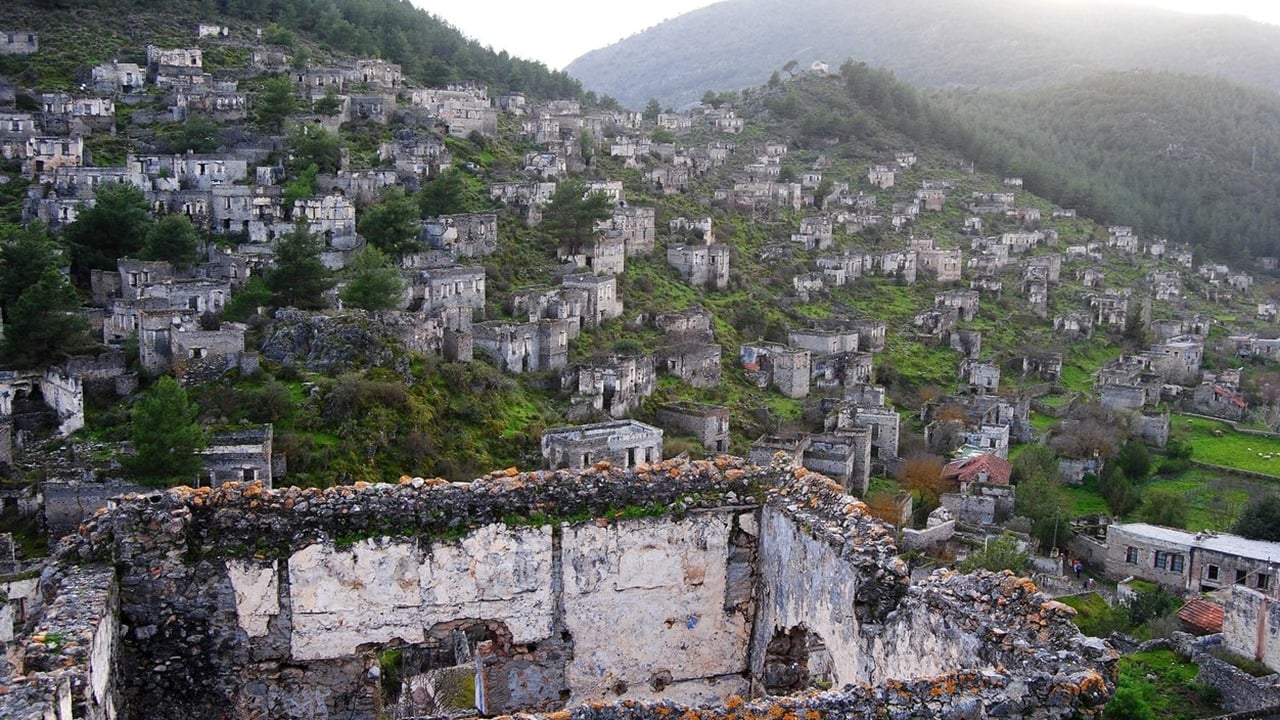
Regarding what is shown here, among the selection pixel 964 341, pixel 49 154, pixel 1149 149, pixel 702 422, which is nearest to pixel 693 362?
pixel 702 422

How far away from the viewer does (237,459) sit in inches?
1062

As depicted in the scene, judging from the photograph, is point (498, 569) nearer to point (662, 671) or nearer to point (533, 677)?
point (533, 677)

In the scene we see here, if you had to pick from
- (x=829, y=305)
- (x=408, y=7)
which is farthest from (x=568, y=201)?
(x=408, y=7)

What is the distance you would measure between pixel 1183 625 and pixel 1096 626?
1.81 meters

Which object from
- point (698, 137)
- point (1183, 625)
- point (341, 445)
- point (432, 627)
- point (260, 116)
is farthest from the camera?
point (698, 137)

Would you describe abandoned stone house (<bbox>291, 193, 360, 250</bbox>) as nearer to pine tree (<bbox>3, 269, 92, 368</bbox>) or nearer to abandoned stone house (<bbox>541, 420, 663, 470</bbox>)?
pine tree (<bbox>3, 269, 92, 368</bbox>)

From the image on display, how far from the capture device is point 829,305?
5772 cm

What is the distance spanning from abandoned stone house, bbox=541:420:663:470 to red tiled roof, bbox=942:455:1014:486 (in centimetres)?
1064

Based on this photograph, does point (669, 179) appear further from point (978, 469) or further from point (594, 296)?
point (978, 469)

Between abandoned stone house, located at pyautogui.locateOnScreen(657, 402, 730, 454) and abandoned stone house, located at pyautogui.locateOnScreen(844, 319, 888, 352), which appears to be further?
abandoned stone house, located at pyautogui.locateOnScreen(844, 319, 888, 352)

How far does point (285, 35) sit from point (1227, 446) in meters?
57.2

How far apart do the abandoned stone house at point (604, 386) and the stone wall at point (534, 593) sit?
1121 inches

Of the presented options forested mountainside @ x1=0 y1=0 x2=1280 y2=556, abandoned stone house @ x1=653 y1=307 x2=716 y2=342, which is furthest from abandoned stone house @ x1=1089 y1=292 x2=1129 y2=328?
abandoned stone house @ x1=653 y1=307 x2=716 y2=342

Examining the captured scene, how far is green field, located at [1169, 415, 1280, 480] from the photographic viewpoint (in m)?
43.4
